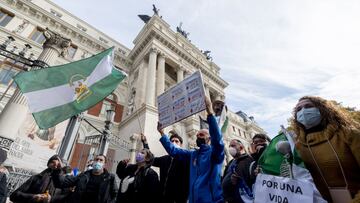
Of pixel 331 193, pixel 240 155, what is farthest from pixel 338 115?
pixel 240 155

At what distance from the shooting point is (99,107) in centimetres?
1666

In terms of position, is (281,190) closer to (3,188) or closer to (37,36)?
(3,188)

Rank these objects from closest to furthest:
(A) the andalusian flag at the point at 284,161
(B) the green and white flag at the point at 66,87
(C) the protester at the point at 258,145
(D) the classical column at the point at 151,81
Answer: (A) the andalusian flag at the point at 284,161 < (C) the protester at the point at 258,145 < (B) the green and white flag at the point at 66,87 < (D) the classical column at the point at 151,81

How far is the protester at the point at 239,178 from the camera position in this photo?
2291 millimetres

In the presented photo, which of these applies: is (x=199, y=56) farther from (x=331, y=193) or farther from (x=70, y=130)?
(x=331, y=193)

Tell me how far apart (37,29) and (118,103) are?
358 inches

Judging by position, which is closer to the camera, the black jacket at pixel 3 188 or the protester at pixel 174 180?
the protester at pixel 174 180

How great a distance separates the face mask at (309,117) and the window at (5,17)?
1989cm

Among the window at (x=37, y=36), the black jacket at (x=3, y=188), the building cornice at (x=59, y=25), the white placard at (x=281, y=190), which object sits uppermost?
the building cornice at (x=59, y=25)

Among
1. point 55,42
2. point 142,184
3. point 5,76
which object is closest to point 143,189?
point 142,184

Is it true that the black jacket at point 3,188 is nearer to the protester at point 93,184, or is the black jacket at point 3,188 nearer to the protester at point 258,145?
the protester at point 93,184

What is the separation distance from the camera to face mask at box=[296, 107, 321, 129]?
2.00 m

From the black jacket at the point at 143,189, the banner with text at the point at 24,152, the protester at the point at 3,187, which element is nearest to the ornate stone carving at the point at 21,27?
the banner with text at the point at 24,152

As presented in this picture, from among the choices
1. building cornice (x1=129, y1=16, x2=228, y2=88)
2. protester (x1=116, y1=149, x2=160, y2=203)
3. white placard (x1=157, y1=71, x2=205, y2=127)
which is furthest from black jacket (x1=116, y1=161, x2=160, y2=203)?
building cornice (x1=129, y1=16, x2=228, y2=88)
